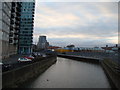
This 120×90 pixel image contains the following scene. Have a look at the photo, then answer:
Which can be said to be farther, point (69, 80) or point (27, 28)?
point (27, 28)

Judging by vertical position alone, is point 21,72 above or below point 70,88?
above

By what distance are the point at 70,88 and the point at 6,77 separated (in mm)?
7945

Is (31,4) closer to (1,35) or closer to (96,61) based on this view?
(96,61)

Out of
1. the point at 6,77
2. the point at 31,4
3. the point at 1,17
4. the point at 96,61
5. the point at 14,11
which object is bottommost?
the point at 96,61

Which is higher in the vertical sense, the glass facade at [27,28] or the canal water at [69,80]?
the glass facade at [27,28]

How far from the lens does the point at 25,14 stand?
9581 cm

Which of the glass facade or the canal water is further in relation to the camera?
the glass facade

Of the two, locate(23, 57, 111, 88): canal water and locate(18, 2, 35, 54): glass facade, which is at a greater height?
locate(18, 2, 35, 54): glass facade

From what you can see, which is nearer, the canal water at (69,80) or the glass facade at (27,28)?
the canal water at (69,80)

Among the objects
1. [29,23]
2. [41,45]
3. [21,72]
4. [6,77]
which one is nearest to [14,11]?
[29,23]

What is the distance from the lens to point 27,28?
95.1 m

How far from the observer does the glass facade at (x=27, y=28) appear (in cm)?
9356

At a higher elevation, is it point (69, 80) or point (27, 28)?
point (27, 28)

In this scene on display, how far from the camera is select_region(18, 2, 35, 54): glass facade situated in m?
93.6
